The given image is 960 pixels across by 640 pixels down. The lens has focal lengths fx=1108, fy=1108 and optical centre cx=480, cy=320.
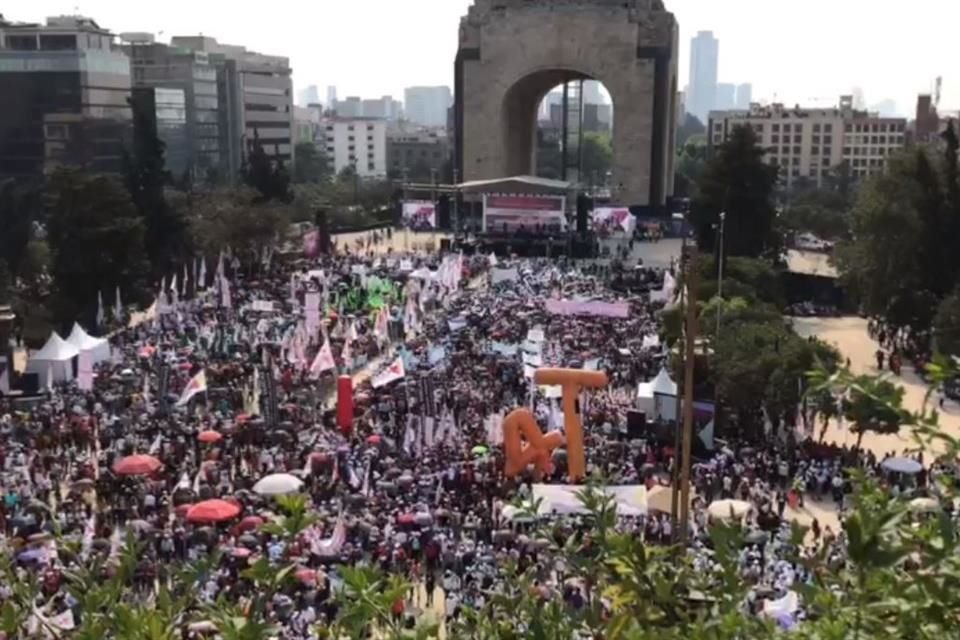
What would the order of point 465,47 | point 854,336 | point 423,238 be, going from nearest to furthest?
point 854,336, point 423,238, point 465,47

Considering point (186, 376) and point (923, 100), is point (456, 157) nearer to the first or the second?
point (186, 376)

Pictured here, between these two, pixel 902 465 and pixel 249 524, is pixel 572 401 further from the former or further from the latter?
pixel 249 524

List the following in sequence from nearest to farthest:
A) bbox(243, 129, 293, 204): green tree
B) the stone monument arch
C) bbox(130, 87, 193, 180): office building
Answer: bbox(243, 129, 293, 204): green tree
the stone monument arch
bbox(130, 87, 193, 180): office building

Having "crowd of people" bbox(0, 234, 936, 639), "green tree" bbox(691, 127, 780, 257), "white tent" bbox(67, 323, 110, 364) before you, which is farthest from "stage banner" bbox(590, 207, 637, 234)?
"white tent" bbox(67, 323, 110, 364)

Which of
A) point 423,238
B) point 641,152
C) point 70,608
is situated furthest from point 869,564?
point 641,152

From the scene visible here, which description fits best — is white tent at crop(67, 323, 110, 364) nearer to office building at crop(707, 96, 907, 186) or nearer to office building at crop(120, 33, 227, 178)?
office building at crop(120, 33, 227, 178)
